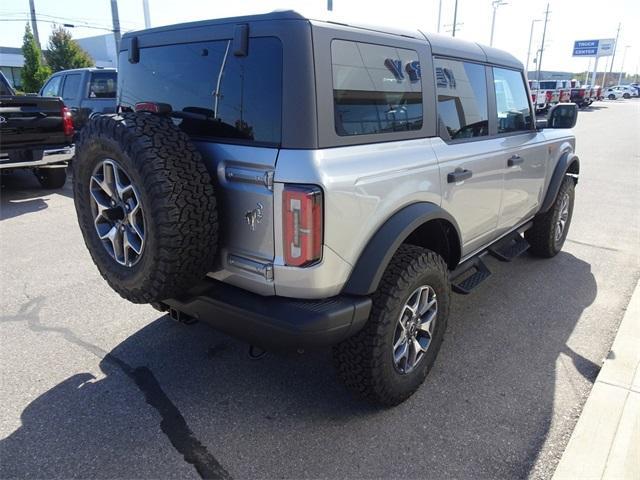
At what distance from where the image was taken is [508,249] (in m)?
4.22

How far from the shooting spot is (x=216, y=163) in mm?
2330

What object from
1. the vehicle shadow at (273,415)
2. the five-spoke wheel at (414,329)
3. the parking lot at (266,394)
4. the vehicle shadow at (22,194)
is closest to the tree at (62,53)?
the vehicle shadow at (22,194)

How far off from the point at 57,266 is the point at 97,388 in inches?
89.9

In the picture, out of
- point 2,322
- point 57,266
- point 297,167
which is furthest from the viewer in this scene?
point 57,266

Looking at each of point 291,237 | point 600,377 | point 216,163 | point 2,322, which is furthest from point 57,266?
point 600,377

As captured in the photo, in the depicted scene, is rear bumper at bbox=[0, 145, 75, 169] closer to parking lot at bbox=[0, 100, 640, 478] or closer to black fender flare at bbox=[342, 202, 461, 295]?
parking lot at bbox=[0, 100, 640, 478]

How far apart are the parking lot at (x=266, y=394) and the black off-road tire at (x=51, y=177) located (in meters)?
4.08

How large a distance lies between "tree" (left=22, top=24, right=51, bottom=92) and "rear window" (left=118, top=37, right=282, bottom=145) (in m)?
27.7

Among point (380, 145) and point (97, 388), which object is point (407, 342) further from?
point (97, 388)

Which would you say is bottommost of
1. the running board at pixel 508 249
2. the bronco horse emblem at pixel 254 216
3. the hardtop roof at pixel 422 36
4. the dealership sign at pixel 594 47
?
the running board at pixel 508 249

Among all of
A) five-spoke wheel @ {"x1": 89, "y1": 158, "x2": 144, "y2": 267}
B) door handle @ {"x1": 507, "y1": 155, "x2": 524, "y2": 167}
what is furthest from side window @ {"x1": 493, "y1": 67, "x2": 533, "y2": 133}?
five-spoke wheel @ {"x1": 89, "y1": 158, "x2": 144, "y2": 267}

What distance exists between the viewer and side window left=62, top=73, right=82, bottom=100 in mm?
9820

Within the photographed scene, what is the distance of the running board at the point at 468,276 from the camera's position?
333cm

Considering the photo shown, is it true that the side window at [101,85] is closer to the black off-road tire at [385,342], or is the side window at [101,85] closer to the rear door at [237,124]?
the rear door at [237,124]
